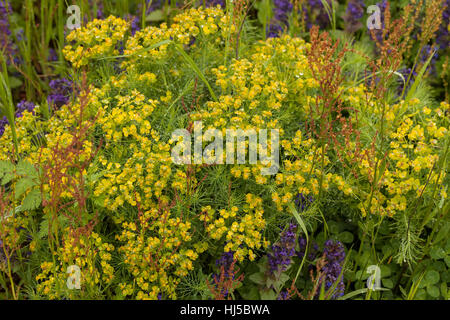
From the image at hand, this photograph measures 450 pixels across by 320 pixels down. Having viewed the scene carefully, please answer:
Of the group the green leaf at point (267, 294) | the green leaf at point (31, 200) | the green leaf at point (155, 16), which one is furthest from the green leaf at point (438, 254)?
the green leaf at point (155, 16)

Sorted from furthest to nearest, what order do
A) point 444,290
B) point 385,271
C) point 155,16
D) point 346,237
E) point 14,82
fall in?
point 155,16
point 14,82
point 346,237
point 385,271
point 444,290

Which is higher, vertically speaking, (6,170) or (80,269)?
(6,170)

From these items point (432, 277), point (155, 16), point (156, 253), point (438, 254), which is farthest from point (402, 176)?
point (155, 16)

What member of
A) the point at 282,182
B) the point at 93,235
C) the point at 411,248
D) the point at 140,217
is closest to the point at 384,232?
the point at 411,248

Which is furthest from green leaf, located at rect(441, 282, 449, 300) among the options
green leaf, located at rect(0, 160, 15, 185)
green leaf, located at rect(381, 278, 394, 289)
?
green leaf, located at rect(0, 160, 15, 185)

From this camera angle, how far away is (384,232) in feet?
8.61

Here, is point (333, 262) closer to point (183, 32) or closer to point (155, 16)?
point (183, 32)

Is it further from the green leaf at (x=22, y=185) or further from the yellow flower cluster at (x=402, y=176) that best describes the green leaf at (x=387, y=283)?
the green leaf at (x=22, y=185)

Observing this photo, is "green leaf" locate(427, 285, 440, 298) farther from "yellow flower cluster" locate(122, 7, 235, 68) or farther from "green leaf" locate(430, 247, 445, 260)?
"yellow flower cluster" locate(122, 7, 235, 68)

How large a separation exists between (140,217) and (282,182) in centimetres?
74

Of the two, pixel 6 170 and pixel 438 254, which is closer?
pixel 6 170

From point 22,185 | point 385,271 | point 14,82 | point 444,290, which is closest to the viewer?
point 22,185

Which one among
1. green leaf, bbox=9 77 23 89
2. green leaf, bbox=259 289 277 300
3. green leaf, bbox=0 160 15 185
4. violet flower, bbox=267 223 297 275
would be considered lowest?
green leaf, bbox=259 289 277 300

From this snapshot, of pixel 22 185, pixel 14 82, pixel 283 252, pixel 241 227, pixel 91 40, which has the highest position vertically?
pixel 91 40
